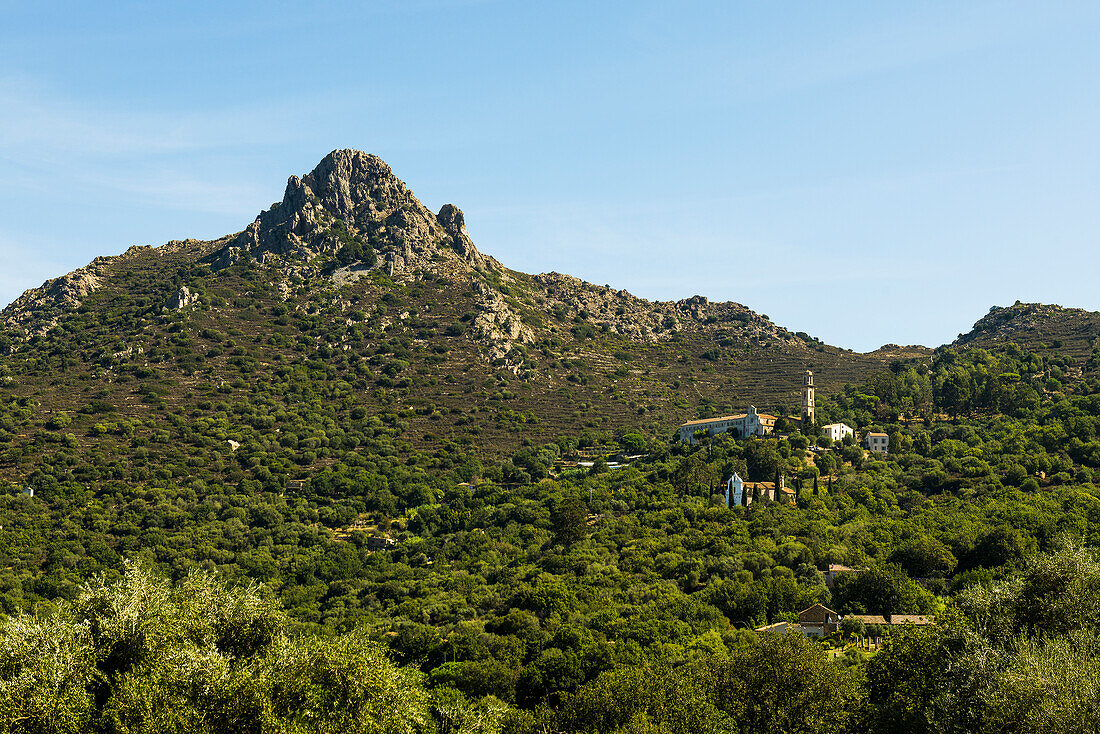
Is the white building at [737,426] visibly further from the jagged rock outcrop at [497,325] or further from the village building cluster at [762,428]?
the jagged rock outcrop at [497,325]

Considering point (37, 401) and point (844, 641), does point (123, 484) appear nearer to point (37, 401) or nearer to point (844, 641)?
point (37, 401)

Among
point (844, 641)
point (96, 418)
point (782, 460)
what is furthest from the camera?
point (96, 418)

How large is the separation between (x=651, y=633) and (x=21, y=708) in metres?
42.8

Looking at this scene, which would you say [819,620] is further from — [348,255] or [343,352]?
[348,255]

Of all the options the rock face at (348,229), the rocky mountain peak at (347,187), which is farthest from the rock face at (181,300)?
the rocky mountain peak at (347,187)

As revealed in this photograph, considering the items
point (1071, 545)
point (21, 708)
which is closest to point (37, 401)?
point (21, 708)

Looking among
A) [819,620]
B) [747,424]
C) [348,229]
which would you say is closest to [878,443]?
[747,424]

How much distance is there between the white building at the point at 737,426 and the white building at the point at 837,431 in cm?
790

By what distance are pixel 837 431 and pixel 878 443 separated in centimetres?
567

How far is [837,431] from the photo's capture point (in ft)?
394

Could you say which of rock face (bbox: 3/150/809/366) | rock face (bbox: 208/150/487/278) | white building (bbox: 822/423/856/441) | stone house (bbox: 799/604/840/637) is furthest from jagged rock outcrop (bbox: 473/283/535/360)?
stone house (bbox: 799/604/840/637)

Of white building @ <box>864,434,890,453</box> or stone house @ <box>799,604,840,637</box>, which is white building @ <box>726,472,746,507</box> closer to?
white building @ <box>864,434,890,453</box>

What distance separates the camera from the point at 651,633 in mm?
63125

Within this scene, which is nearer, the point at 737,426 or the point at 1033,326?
the point at 737,426
